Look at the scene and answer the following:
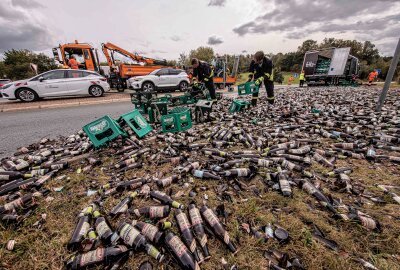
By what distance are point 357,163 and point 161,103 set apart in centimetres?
493

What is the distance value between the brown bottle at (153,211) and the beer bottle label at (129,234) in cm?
27

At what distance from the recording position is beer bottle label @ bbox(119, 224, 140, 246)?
5.65 ft

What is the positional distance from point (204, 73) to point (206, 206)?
681 cm

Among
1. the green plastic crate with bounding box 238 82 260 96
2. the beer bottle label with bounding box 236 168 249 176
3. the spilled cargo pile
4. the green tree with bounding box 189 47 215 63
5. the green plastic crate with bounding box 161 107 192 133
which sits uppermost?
the green tree with bounding box 189 47 215 63

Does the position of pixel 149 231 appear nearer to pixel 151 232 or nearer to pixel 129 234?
pixel 151 232

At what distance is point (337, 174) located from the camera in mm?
2756

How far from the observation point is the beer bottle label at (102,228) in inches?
72.5

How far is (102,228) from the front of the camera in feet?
6.19

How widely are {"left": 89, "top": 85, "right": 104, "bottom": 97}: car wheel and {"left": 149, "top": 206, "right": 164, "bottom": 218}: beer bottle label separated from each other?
473 inches

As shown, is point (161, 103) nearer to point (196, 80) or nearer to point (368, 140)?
point (196, 80)

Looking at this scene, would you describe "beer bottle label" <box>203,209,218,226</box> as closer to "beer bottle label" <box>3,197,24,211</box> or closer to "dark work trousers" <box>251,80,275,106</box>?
"beer bottle label" <box>3,197,24,211</box>

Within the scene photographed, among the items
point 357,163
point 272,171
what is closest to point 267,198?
point 272,171

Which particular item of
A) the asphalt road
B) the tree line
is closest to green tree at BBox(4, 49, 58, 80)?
the tree line

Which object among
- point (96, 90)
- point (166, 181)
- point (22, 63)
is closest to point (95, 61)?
point (96, 90)
